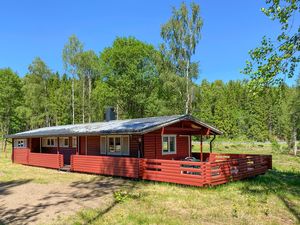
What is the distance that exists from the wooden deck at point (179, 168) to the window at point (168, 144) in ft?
7.09

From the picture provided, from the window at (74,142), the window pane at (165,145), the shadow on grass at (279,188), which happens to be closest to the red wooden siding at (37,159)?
the window at (74,142)

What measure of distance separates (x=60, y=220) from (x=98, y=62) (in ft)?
127

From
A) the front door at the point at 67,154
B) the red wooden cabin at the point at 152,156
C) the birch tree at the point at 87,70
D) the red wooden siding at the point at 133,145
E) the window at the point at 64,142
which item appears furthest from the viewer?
the birch tree at the point at 87,70

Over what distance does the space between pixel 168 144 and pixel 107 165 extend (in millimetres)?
3883

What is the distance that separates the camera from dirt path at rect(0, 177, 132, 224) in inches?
347

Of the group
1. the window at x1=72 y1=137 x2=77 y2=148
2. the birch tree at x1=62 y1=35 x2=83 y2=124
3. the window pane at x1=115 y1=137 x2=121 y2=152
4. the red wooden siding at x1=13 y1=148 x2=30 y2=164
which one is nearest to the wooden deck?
the window pane at x1=115 y1=137 x2=121 y2=152

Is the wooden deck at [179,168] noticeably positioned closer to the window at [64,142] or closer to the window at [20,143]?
the window at [64,142]

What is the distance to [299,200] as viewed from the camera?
10.5 metres

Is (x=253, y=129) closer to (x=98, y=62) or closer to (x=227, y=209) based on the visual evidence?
(x=98, y=62)

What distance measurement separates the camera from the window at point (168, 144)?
1805cm

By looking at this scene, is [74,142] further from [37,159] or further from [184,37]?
[184,37]

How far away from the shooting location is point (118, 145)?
1808 centimetres

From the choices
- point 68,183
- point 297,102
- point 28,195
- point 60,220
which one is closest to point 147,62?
point 297,102

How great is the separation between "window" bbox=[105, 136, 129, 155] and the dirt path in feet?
7.99
